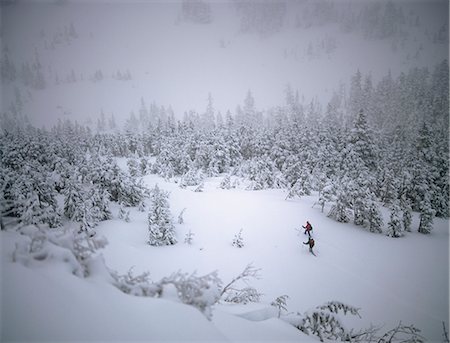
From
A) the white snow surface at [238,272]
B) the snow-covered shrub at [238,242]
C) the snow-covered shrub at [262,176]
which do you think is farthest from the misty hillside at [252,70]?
the snow-covered shrub at [238,242]

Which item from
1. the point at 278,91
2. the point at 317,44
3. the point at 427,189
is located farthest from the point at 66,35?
the point at 427,189

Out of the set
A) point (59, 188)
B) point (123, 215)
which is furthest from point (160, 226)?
point (59, 188)

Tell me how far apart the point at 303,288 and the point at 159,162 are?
99.7 feet

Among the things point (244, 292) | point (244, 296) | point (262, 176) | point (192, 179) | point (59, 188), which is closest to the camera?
point (244, 296)

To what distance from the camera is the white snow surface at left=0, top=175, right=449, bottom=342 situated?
87.2 inches

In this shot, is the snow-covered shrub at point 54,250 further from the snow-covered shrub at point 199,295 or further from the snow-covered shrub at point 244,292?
the snow-covered shrub at point 244,292

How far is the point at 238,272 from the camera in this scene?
11.2 m

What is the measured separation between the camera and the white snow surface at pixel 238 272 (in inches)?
87.2

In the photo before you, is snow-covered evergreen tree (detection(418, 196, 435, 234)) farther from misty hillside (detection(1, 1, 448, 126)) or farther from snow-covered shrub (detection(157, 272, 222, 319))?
misty hillside (detection(1, 1, 448, 126))

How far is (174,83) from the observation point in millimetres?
156125

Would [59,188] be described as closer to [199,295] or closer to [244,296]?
[244,296]

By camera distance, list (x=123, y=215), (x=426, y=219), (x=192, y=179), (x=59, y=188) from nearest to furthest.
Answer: (x=123, y=215)
(x=426, y=219)
(x=59, y=188)
(x=192, y=179)

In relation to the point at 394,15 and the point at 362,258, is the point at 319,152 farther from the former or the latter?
the point at 394,15

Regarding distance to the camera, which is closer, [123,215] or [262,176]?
[123,215]
